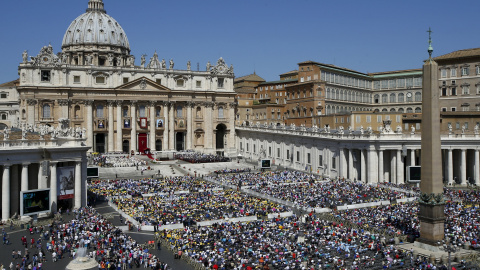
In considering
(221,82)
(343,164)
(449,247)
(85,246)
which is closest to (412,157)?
(343,164)

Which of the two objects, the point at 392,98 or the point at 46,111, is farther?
the point at 392,98

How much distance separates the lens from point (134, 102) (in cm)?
8675

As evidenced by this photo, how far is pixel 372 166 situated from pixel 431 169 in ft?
81.3

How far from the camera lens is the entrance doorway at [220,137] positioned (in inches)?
3767

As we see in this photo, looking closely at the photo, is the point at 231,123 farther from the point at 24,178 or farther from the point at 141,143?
the point at 24,178

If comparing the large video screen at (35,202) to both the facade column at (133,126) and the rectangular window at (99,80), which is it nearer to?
the facade column at (133,126)

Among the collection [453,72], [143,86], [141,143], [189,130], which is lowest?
[141,143]

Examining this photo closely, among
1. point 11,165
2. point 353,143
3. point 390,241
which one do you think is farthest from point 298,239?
point 353,143

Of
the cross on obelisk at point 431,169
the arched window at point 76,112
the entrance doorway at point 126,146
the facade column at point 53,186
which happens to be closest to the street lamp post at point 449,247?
the cross on obelisk at point 431,169

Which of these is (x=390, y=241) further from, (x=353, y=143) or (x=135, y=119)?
(x=135, y=119)

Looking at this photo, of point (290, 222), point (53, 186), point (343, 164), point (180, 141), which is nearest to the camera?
point (290, 222)

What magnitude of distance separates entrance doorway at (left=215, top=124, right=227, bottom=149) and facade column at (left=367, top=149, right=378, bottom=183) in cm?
4677

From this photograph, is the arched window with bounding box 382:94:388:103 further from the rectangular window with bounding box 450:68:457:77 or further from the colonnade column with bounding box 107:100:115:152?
the colonnade column with bounding box 107:100:115:152

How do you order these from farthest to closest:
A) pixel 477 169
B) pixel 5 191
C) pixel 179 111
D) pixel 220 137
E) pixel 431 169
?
pixel 220 137
pixel 179 111
pixel 477 169
pixel 5 191
pixel 431 169
